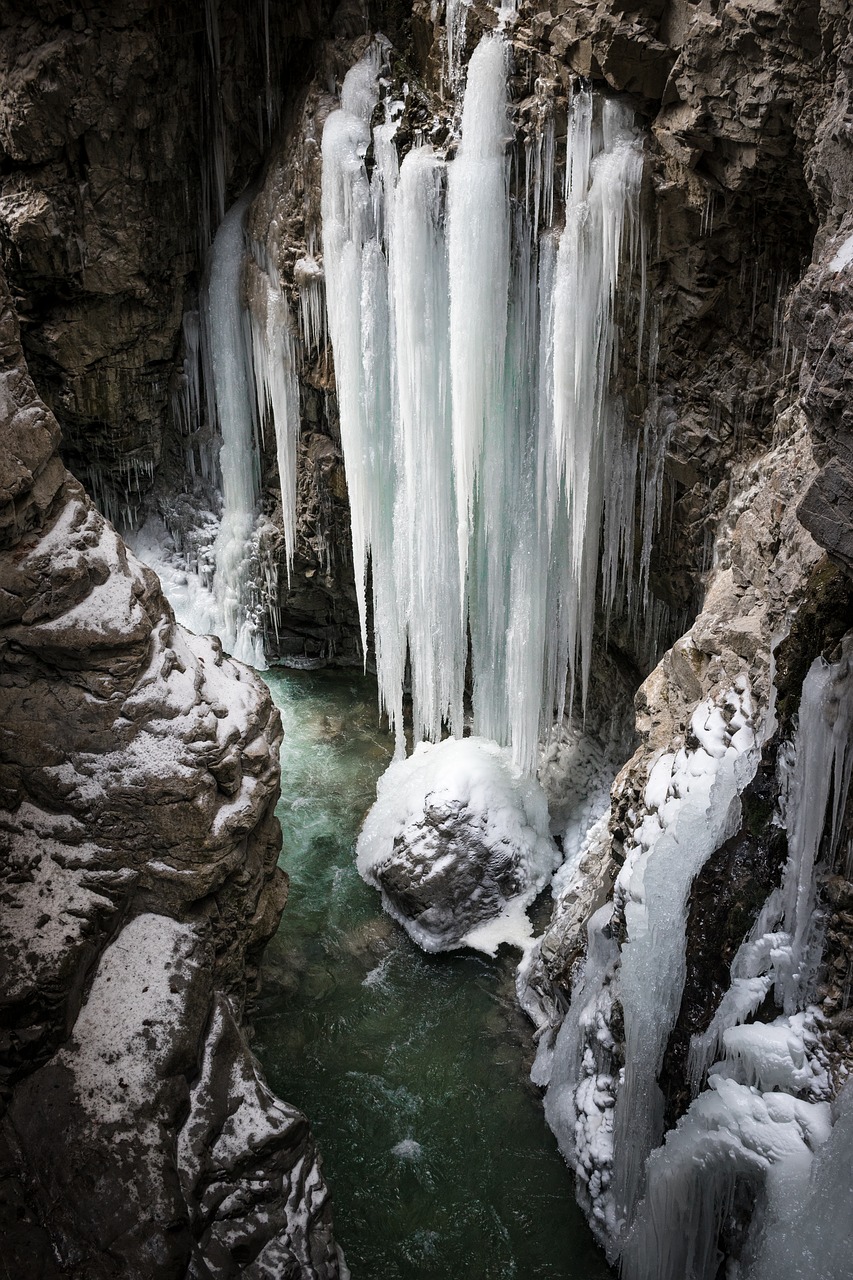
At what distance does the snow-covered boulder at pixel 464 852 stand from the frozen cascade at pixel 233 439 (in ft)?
13.3

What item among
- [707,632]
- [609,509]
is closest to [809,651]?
[707,632]

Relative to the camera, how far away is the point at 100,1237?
14.2ft

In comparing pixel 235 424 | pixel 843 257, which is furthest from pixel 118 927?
pixel 235 424

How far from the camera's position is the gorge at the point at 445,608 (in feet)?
14.9

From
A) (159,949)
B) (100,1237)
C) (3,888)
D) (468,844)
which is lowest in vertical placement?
(468,844)

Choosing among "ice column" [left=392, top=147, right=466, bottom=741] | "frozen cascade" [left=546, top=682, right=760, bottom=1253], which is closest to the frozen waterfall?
"ice column" [left=392, top=147, right=466, bottom=741]

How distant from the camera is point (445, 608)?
29.2 ft

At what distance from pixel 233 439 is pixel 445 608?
4303mm

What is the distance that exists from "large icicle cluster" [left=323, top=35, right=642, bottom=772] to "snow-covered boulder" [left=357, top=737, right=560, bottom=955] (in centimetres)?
49

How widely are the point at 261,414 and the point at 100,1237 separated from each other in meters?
8.83

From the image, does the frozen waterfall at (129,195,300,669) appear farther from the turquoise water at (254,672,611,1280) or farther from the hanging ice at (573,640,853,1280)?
the hanging ice at (573,640,853,1280)

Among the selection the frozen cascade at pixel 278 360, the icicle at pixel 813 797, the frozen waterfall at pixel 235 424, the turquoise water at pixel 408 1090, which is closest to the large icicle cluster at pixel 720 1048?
the icicle at pixel 813 797

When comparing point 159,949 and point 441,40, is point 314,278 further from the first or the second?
point 159,949

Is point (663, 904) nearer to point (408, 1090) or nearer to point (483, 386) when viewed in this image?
point (408, 1090)
